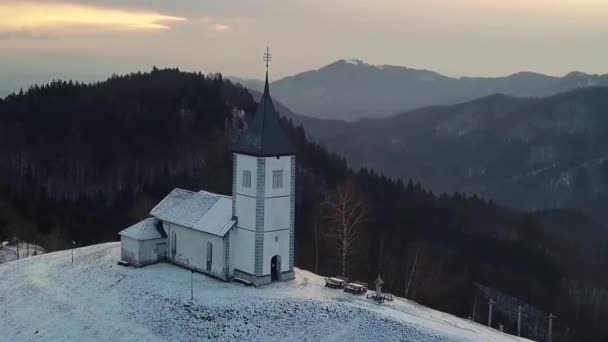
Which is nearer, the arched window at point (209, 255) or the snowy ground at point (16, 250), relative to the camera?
the arched window at point (209, 255)

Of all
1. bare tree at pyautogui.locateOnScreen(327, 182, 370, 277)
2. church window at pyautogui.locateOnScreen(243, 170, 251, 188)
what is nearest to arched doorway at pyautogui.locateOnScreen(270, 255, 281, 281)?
church window at pyautogui.locateOnScreen(243, 170, 251, 188)

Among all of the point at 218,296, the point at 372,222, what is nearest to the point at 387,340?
the point at 218,296

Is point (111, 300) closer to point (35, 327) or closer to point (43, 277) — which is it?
point (35, 327)

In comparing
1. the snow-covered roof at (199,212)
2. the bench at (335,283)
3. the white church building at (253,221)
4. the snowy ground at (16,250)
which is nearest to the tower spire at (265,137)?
the white church building at (253,221)

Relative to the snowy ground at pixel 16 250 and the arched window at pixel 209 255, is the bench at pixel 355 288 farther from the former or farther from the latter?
the snowy ground at pixel 16 250

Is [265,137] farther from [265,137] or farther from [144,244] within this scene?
[144,244]

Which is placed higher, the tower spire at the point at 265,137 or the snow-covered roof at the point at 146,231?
the tower spire at the point at 265,137

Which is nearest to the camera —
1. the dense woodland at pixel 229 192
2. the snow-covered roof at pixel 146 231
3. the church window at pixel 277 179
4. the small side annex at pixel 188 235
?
the church window at pixel 277 179
